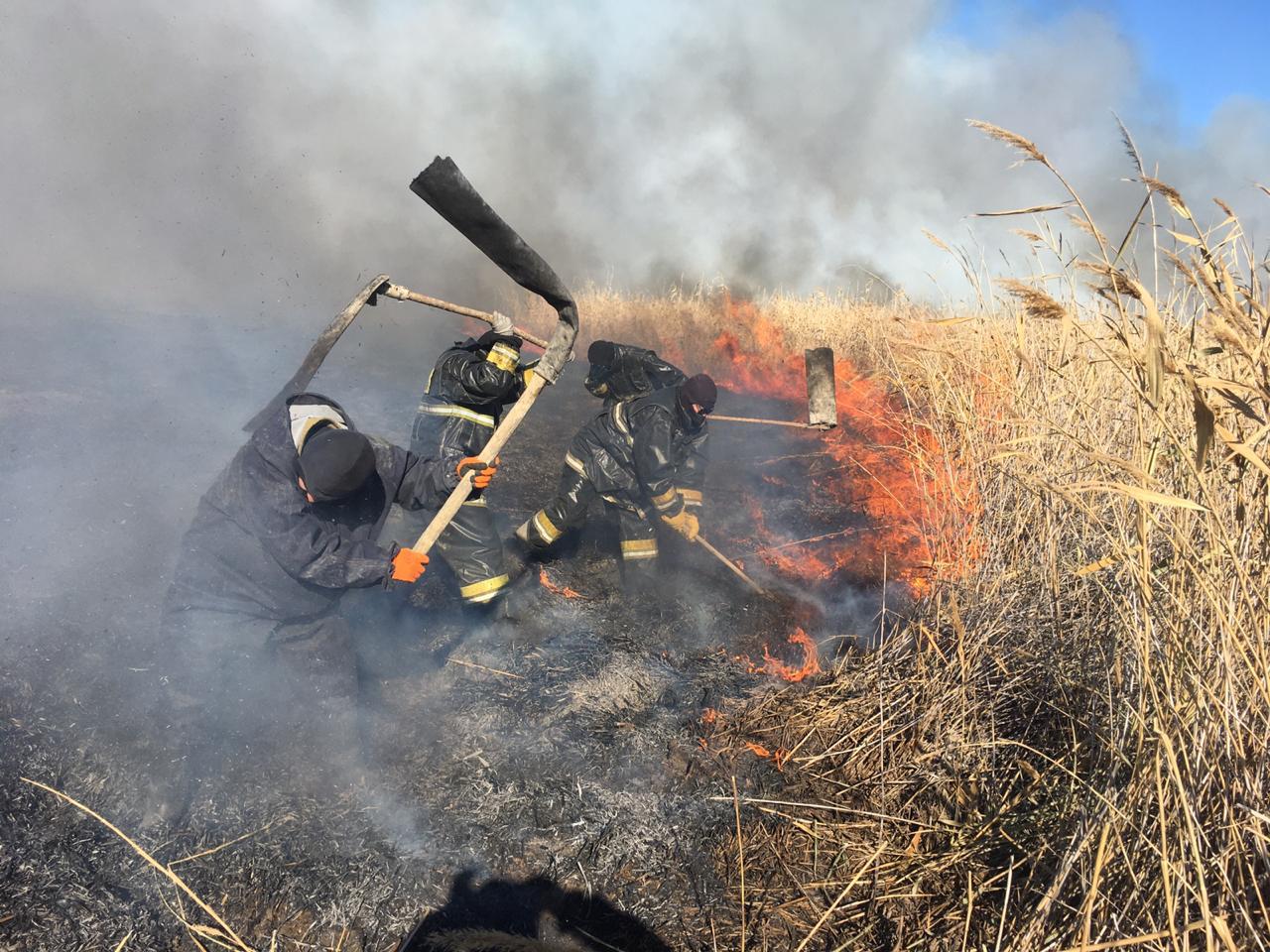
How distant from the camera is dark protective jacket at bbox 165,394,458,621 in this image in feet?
10.8

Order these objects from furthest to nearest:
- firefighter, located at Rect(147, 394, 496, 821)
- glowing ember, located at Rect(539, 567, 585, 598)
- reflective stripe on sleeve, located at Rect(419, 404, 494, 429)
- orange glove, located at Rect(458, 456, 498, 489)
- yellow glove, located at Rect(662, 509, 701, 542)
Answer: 1. yellow glove, located at Rect(662, 509, 701, 542)
2. reflective stripe on sleeve, located at Rect(419, 404, 494, 429)
3. glowing ember, located at Rect(539, 567, 585, 598)
4. orange glove, located at Rect(458, 456, 498, 489)
5. firefighter, located at Rect(147, 394, 496, 821)

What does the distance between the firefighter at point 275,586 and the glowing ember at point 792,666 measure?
2046mm

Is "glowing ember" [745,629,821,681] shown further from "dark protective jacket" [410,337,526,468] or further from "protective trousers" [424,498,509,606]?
"dark protective jacket" [410,337,526,468]

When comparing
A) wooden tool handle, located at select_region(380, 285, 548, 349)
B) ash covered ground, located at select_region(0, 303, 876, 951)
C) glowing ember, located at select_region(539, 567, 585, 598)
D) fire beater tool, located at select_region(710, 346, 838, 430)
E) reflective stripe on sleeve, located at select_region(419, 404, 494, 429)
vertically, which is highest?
fire beater tool, located at select_region(710, 346, 838, 430)

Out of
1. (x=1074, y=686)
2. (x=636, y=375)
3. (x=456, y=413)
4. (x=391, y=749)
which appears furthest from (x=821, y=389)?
(x=391, y=749)

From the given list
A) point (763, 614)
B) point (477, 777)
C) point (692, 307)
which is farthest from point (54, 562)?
point (692, 307)

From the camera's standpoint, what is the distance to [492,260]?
368cm

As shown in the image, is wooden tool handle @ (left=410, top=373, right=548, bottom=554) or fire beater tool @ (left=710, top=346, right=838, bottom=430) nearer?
wooden tool handle @ (left=410, top=373, right=548, bottom=554)

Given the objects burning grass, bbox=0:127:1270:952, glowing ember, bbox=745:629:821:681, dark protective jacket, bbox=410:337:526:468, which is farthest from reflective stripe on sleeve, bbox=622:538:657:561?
dark protective jacket, bbox=410:337:526:468

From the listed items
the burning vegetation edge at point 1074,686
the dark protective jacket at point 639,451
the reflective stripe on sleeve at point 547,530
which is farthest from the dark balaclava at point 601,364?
the burning vegetation edge at point 1074,686

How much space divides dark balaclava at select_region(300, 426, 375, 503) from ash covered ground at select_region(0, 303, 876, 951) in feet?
4.17

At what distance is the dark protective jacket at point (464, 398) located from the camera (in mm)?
5246

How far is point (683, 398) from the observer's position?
212 inches

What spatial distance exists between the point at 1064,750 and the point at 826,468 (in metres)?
5.19
